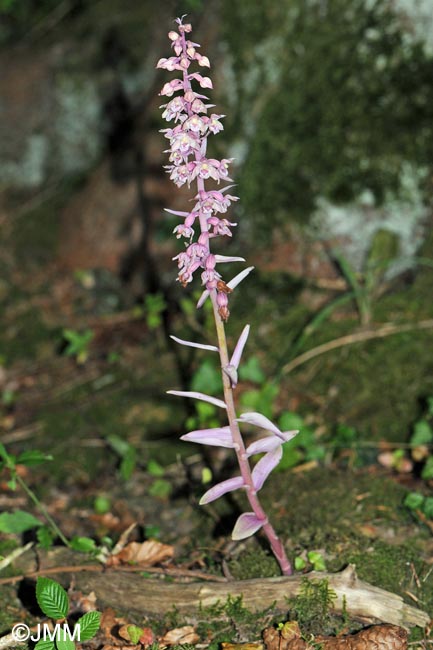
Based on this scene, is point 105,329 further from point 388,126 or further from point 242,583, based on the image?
point 242,583

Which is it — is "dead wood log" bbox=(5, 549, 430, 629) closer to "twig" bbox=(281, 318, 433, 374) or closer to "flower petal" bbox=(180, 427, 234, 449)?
"flower petal" bbox=(180, 427, 234, 449)

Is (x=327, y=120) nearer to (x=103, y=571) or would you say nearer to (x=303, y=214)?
(x=303, y=214)

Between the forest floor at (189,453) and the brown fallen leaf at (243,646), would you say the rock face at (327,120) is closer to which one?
the forest floor at (189,453)

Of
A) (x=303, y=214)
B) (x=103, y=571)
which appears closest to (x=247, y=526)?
(x=103, y=571)

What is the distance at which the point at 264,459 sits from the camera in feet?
7.47

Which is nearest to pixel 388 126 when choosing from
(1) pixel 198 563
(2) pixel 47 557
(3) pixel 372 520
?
(3) pixel 372 520

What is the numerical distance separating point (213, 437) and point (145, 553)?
97 centimetres

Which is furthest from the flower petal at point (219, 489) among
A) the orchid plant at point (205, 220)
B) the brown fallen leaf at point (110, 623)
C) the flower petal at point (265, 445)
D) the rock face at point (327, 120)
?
the rock face at point (327, 120)

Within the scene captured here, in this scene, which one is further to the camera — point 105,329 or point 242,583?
point 105,329

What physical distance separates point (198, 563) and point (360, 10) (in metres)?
3.35

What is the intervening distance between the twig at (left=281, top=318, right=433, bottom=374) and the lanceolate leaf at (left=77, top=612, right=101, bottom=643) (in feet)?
6.35

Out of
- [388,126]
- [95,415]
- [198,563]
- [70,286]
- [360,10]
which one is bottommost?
[198,563]

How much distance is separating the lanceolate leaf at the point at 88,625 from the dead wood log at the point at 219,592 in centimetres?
41

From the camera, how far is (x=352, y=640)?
222 cm
